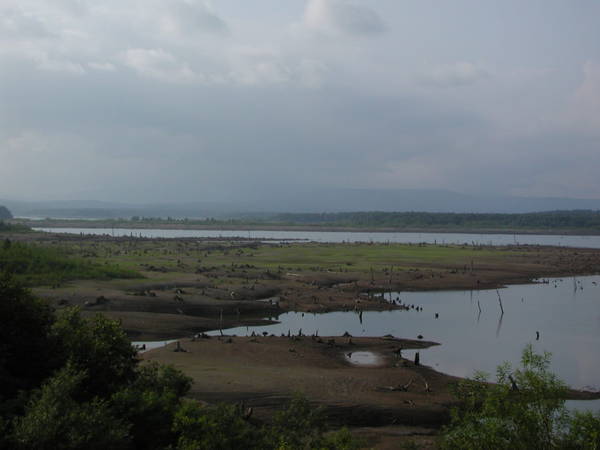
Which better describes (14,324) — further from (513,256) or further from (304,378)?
(513,256)

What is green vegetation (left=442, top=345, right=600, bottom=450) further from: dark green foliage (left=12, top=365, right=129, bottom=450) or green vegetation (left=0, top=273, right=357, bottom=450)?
dark green foliage (left=12, top=365, right=129, bottom=450)

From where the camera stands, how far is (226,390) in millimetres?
25875

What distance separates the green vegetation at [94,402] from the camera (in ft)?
44.1

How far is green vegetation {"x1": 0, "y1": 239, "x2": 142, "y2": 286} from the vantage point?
51.0m

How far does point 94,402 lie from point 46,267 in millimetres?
43097

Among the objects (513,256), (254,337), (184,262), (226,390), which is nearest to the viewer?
(226,390)

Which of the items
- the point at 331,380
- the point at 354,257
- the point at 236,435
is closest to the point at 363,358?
the point at 331,380

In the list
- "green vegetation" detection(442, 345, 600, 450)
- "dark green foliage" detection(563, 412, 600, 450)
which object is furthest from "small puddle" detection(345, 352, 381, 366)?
"dark green foliage" detection(563, 412, 600, 450)

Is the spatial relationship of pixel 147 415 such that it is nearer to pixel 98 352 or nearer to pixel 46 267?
pixel 98 352

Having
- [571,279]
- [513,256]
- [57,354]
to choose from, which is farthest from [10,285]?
[513,256]

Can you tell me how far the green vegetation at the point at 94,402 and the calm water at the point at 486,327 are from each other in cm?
1967

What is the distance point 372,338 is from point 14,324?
85.3 feet

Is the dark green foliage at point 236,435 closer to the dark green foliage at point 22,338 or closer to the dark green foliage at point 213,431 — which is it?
the dark green foliage at point 213,431

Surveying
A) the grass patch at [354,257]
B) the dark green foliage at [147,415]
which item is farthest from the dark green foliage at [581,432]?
the grass patch at [354,257]
